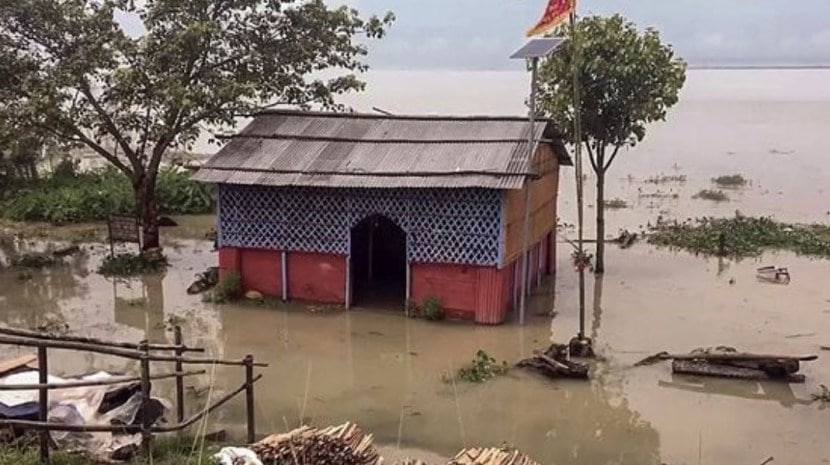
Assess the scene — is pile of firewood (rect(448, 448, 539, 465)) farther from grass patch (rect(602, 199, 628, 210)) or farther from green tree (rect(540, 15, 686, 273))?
grass patch (rect(602, 199, 628, 210))

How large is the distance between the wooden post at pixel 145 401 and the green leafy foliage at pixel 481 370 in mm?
5071

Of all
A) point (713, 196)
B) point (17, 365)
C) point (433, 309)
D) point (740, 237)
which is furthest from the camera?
point (713, 196)

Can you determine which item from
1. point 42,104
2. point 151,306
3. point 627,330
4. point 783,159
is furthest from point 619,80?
point 783,159

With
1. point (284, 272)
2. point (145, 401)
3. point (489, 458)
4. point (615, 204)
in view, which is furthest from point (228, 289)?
point (615, 204)

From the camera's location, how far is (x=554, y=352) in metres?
12.5

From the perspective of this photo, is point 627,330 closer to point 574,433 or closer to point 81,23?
point 574,433

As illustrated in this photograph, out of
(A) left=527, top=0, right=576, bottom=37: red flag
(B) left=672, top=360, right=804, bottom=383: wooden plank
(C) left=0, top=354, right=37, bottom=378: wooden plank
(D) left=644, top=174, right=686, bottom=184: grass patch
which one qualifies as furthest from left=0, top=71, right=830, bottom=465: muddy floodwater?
(D) left=644, top=174, right=686, bottom=184: grass patch

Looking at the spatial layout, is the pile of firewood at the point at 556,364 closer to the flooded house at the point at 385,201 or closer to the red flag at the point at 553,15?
the flooded house at the point at 385,201

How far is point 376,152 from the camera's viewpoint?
595 inches

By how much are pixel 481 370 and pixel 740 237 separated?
11.3m

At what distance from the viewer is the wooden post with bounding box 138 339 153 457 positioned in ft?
25.0

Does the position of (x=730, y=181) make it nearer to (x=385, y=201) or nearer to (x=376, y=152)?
(x=376, y=152)

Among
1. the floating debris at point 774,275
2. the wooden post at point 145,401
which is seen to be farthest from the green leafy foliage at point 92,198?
the wooden post at point 145,401

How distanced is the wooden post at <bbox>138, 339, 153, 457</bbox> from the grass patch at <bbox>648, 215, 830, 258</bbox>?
594 inches
